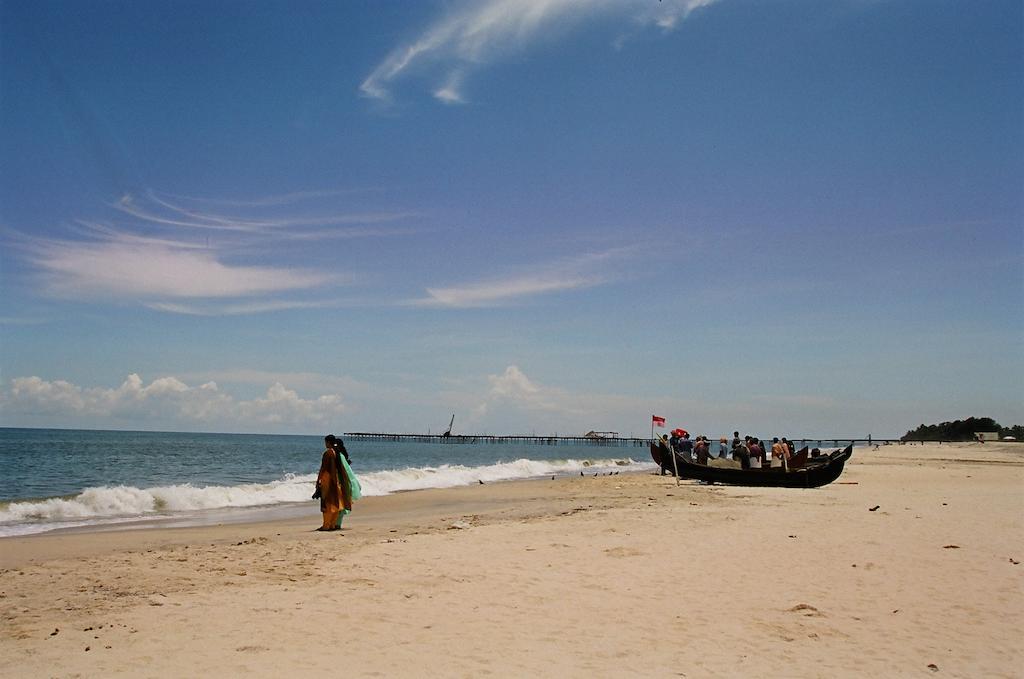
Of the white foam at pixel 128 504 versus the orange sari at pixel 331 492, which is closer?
the orange sari at pixel 331 492

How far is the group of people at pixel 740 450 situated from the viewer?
24766mm

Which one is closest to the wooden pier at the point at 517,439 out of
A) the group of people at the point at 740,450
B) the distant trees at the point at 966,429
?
the distant trees at the point at 966,429

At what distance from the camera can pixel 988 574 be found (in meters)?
9.28

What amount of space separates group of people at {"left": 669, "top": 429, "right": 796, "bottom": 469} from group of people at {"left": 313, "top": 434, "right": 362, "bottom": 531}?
50.1 feet

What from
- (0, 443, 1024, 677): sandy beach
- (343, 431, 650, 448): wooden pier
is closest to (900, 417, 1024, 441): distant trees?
(343, 431, 650, 448): wooden pier

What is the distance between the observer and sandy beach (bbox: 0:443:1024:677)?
5.99 meters

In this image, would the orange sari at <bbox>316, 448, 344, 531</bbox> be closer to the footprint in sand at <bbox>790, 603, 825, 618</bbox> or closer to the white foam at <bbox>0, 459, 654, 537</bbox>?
the white foam at <bbox>0, 459, 654, 537</bbox>

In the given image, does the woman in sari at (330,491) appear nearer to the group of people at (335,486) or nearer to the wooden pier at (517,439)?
the group of people at (335,486)

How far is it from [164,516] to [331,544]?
937 centimetres

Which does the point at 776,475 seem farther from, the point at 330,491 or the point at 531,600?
the point at 531,600

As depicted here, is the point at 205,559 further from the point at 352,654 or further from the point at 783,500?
the point at 783,500

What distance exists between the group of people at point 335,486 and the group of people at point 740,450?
15.3 metres

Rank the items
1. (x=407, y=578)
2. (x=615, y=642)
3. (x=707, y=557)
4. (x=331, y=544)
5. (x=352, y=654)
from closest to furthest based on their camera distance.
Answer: (x=352, y=654) → (x=615, y=642) → (x=407, y=578) → (x=707, y=557) → (x=331, y=544)

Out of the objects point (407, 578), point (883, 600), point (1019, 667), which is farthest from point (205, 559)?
point (1019, 667)
